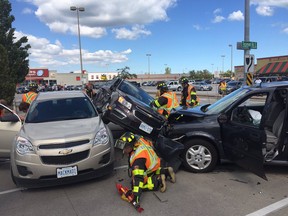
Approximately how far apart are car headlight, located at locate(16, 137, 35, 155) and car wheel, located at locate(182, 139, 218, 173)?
2.67 meters

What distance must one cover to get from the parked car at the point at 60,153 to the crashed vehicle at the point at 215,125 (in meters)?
0.61

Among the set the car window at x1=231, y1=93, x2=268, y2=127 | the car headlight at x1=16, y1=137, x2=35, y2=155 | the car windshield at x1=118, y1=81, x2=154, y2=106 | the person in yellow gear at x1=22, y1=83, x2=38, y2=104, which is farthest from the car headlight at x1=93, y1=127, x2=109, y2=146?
the person in yellow gear at x1=22, y1=83, x2=38, y2=104

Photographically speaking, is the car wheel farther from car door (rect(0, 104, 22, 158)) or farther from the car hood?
car door (rect(0, 104, 22, 158))

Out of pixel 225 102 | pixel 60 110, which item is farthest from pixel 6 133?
pixel 225 102

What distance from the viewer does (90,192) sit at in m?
4.98

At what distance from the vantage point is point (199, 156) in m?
5.68

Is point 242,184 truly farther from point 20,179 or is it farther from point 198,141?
point 20,179

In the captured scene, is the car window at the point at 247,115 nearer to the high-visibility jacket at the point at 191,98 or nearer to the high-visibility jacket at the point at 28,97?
the high-visibility jacket at the point at 191,98

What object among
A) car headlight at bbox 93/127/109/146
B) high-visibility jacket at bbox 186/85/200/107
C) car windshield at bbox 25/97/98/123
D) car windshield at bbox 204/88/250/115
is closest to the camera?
car headlight at bbox 93/127/109/146

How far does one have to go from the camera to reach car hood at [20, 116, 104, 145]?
497 centimetres

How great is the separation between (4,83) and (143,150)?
43.2 feet

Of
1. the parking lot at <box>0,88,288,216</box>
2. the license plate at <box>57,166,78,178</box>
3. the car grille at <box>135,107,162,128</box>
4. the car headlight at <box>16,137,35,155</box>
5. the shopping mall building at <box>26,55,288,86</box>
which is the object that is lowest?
the parking lot at <box>0,88,288,216</box>

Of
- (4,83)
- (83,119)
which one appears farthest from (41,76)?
(83,119)

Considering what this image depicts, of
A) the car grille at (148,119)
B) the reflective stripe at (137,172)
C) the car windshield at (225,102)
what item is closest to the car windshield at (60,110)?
the car grille at (148,119)
